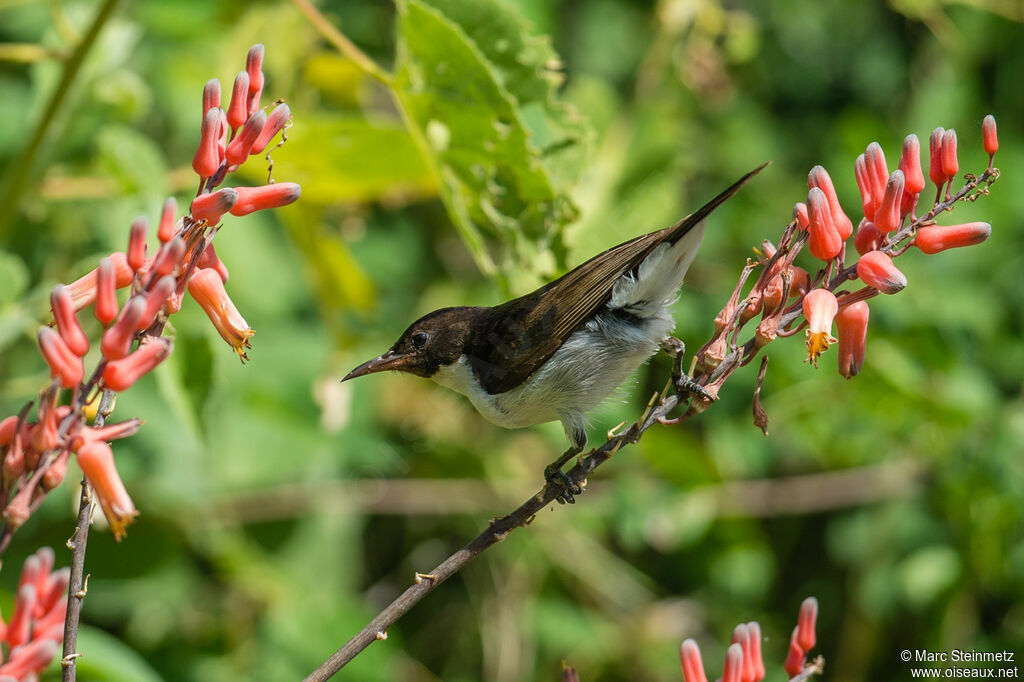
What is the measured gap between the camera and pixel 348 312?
3377 mm

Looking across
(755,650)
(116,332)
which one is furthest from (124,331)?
(755,650)

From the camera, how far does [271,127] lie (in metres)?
1.28

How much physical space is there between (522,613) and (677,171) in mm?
1520

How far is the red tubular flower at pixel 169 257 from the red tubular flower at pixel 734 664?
0.78 m

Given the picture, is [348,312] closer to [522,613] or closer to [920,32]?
[522,613]

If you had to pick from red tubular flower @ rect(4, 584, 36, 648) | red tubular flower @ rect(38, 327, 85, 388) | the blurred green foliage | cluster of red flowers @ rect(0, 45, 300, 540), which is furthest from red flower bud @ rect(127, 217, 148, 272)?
the blurred green foliage

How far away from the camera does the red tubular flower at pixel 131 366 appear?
1.12 meters

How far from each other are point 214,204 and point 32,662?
1.63 ft

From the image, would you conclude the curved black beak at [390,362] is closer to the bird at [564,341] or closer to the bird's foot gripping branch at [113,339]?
the bird at [564,341]

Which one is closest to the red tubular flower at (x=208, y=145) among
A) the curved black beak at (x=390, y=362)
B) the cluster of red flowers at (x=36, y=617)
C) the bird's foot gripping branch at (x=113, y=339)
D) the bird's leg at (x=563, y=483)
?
the bird's foot gripping branch at (x=113, y=339)

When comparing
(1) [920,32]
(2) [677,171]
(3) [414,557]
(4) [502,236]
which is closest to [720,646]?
(3) [414,557]

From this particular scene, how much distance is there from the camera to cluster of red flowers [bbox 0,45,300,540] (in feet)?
3.60

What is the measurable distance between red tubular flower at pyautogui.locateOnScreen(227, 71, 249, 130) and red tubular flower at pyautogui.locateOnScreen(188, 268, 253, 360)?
18 centimetres

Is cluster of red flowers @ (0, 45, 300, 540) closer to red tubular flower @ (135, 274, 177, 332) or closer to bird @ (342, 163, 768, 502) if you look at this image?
red tubular flower @ (135, 274, 177, 332)
